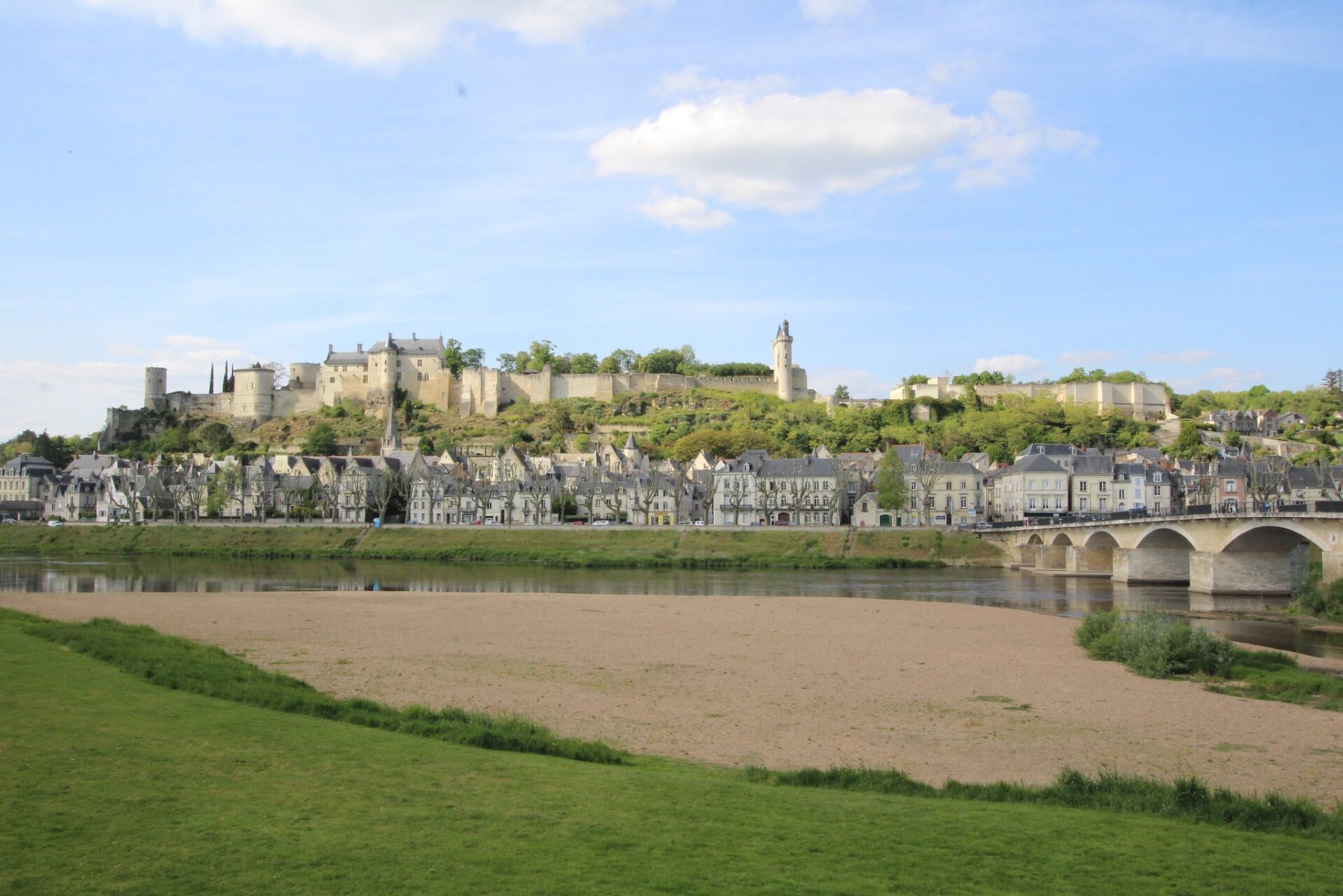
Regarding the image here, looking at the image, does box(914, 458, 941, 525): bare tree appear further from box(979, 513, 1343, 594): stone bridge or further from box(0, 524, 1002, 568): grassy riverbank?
box(979, 513, 1343, 594): stone bridge

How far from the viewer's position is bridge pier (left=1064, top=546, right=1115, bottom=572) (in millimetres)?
49188

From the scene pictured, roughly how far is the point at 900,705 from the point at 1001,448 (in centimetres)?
7666

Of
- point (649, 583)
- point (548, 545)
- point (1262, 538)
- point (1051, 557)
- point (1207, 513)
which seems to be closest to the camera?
point (1262, 538)

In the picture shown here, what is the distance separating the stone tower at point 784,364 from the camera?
396 ft

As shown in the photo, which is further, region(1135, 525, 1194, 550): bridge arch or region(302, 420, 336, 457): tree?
region(302, 420, 336, 457): tree

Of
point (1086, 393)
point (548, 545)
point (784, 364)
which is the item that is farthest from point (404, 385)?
point (1086, 393)

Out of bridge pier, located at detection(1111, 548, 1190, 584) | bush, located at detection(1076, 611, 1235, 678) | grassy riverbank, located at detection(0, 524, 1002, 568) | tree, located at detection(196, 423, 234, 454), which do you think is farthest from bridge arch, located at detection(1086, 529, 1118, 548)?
tree, located at detection(196, 423, 234, 454)

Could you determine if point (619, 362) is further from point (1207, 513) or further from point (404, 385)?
point (1207, 513)

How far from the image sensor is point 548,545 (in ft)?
189

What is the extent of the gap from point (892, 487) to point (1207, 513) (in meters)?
27.0

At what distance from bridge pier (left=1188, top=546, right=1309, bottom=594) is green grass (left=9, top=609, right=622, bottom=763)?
106ft

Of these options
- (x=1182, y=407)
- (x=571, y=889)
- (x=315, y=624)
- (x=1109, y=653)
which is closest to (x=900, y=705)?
(x=1109, y=653)

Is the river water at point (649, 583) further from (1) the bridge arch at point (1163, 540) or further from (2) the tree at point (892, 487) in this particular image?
(2) the tree at point (892, 487)

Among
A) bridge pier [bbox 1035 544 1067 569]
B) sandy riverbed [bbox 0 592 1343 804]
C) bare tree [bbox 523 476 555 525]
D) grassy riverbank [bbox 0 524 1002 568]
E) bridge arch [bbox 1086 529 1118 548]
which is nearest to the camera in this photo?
sandy riverbed [bbox 0 592 1343 804]
